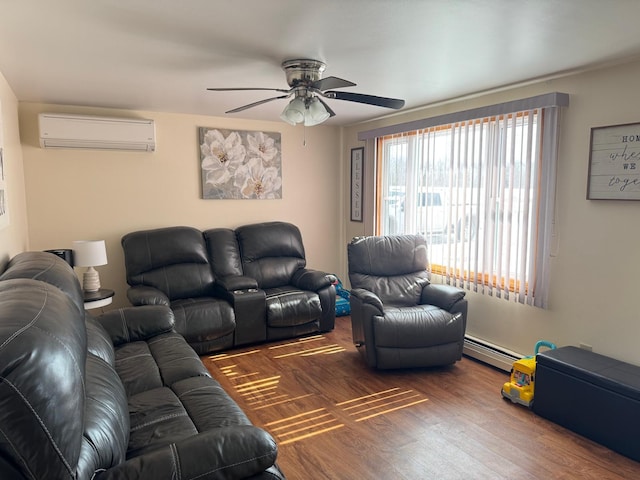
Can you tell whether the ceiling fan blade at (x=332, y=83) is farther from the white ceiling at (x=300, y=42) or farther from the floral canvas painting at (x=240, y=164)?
the floral canvas painting at (x=240, y=164)

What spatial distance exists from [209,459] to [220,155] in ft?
12.6

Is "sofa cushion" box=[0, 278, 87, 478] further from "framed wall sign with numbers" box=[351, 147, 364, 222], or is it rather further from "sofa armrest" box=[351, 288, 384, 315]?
"framed wall sign with numbers" box=[351, 147, 364, 222]

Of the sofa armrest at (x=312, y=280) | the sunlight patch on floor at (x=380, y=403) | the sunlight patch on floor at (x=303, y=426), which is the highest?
the sofa armrest at (x=312, y=280)

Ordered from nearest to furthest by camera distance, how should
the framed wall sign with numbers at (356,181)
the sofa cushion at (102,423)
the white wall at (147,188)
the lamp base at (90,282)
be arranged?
the sofa cushion at (102,423) → the lamp base at (90,282) → the white wall at (147,188) → the framed wall sign with numbers at (356,181)

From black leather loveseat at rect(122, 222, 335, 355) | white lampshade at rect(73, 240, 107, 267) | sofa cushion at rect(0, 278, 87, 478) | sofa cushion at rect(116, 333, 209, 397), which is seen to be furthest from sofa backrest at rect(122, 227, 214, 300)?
sofa cushion at rect(0, 278, 87, 478)

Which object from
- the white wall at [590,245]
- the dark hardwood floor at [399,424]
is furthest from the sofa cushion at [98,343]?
the white wall at [590,245]

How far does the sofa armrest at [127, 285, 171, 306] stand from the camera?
3773mm

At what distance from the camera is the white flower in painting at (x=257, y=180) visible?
4.99 meters

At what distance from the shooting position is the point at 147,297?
150 inches

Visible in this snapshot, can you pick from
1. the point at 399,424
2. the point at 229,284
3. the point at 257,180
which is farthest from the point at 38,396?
the point at 257,180

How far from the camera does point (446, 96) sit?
3834 mm

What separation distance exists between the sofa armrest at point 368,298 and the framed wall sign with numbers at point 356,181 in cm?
181

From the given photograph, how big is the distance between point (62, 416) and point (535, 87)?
11.5ft

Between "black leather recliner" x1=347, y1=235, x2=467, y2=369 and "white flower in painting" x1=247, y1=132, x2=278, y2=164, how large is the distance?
165cm
